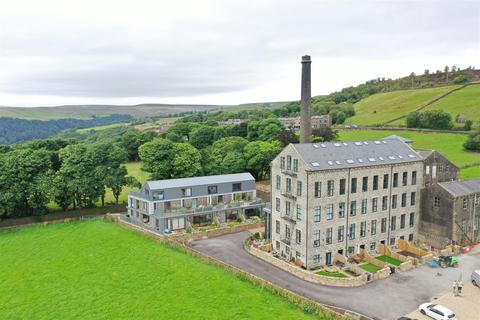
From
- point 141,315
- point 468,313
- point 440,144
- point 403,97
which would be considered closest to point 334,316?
point 468,313

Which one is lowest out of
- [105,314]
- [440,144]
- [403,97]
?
[105,314]

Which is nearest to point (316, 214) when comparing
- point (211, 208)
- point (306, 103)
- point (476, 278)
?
point (476, 278)

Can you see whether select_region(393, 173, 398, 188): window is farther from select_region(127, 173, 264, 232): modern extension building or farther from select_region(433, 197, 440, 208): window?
select_region(127, 173, 264, 232): modern extension building

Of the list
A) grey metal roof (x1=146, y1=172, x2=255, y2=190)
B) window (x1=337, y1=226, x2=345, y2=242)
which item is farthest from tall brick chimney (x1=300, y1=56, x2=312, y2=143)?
window (x1=337, y1=226, x2=345, y2=242)

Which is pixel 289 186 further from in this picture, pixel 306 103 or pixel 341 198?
pixel 306 103

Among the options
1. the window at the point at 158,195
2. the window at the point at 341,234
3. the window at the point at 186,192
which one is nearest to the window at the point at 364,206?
the window at the point at 341,234

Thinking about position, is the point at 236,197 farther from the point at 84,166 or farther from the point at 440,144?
the point at 440,144

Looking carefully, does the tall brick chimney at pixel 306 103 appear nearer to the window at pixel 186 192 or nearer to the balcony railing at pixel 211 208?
the balcony railing at pixel 211 208

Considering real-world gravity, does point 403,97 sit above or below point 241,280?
above
